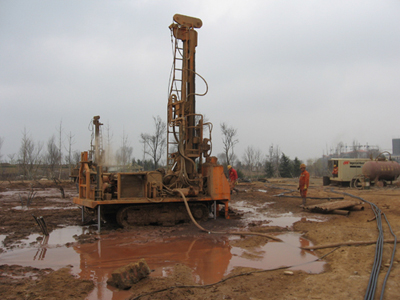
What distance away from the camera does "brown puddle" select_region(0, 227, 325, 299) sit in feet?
18.3

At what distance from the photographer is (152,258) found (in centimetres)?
643

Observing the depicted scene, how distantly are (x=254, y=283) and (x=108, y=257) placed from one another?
10.3ft

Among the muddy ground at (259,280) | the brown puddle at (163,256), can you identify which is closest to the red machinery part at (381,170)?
the muddy ground at (259,280)

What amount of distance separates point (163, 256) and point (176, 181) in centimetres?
376

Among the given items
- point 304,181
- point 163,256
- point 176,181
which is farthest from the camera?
point 304,181

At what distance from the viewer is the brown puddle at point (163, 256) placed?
558cm

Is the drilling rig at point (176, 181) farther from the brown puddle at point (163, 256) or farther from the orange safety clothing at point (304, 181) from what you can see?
the orange safety clothing at point (304, 181)

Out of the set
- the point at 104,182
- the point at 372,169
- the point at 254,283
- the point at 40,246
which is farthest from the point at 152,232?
the point at 372,169

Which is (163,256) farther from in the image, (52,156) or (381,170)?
(52,156)

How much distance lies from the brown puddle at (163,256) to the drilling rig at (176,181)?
1305 millimetres

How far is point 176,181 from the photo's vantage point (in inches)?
400

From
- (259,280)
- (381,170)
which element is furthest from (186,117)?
(381,170)

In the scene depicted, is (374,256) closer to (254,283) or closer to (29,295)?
(254,283)

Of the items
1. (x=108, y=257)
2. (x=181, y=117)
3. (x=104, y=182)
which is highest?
(x=181, y=117)
